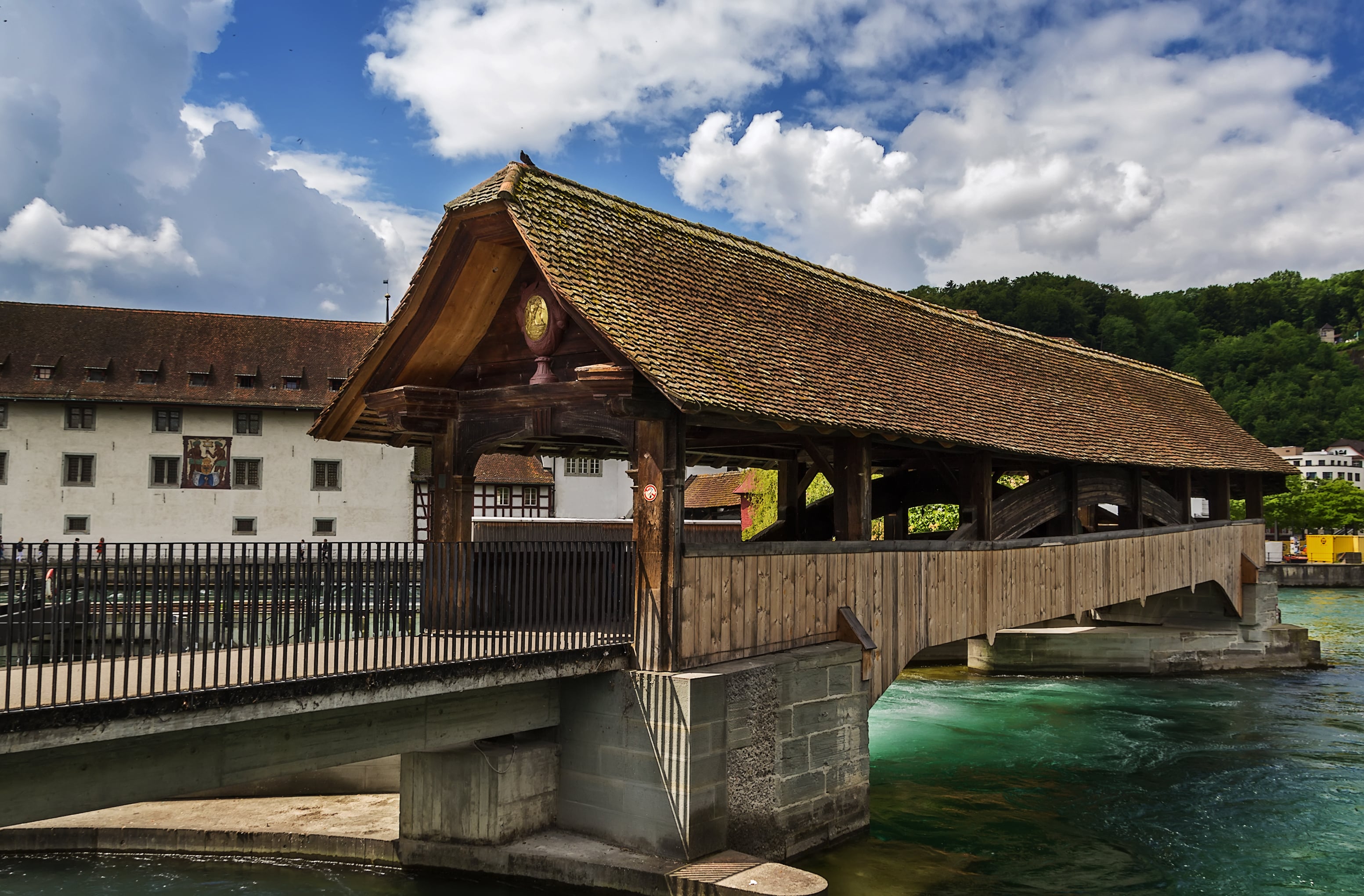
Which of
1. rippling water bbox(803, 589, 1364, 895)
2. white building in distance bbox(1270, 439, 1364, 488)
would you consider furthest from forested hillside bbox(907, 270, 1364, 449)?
rippling water bbox(803, 589, 1364, 895)

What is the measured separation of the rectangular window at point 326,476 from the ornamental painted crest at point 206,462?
2.49m

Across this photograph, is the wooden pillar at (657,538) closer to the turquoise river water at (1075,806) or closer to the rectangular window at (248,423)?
the turquoise river water at (1075,806)

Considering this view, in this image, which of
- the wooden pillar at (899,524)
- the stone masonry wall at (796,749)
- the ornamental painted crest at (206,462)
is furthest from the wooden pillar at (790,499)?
the ornamental painted crest at (206,462)

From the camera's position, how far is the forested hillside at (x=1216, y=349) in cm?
8394

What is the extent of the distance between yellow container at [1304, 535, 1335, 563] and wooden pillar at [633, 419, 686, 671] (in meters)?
53.9

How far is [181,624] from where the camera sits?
634 cm

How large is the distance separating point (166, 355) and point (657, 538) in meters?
28.9

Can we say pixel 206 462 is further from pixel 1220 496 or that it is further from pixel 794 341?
pixel 1220 496

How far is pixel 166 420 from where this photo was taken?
105ft

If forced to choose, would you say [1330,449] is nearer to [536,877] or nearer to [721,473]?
[721,473]

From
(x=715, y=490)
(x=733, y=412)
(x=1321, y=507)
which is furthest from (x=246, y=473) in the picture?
(x=1321, y=507)

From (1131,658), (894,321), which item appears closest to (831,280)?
(894,321)

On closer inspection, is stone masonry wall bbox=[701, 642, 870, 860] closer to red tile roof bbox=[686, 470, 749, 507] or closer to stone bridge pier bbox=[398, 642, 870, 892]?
stone bridge pier bbox=[398, 642, 870, 892]

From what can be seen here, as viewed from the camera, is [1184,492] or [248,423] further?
[248,423]
